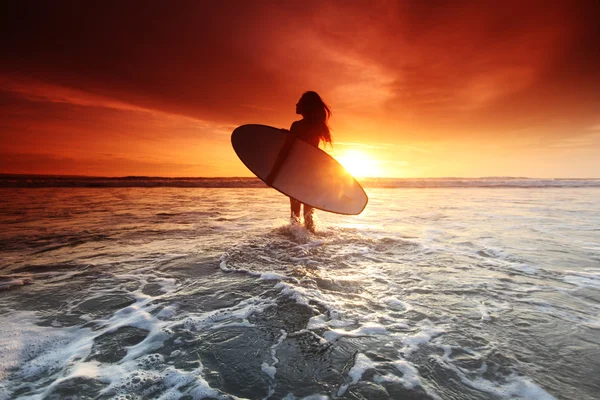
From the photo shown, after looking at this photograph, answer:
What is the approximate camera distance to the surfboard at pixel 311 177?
5.54m

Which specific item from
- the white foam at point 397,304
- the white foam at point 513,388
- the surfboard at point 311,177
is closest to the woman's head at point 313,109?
the surfboard at point 311,177

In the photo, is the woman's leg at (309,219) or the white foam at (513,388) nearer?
the white foam at (513,388)

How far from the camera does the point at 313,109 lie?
5.66 metres

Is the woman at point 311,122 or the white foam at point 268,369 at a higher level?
the woman at point 311,122

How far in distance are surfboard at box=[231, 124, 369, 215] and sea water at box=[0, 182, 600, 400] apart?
0.86 metres

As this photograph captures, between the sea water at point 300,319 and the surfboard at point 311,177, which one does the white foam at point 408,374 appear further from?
the surfboard at point 311,177

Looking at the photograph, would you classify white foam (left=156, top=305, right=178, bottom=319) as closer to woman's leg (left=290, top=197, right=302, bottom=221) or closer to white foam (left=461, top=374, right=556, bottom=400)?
white foam (left=461, top=374, right=556, bottom=400)

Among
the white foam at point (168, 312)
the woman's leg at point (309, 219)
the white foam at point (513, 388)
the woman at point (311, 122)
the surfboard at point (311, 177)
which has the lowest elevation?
the white foam at point (168, 312)

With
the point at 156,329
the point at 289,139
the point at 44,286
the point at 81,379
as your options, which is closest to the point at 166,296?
the point at 156,329

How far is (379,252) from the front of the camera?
464cm

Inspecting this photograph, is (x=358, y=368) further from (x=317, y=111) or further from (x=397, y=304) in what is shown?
(x=317, y=111)

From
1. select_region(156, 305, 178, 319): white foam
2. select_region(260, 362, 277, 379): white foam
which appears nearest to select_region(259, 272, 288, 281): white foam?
select_region(156, 305, 178, 319): white foam

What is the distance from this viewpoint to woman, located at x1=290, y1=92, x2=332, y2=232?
18.5ft

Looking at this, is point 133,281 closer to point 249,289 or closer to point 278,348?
point 249,289
